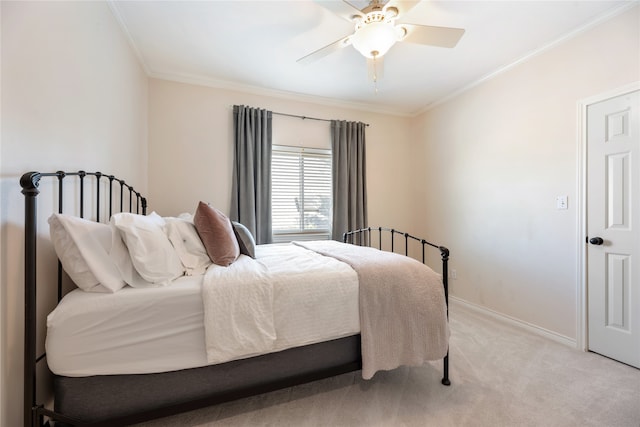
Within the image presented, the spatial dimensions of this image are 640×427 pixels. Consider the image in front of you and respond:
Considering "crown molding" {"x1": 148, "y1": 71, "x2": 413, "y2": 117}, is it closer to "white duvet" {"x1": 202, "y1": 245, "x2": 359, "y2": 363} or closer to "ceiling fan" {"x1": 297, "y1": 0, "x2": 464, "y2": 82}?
"ceiling fan" {"x1": 297, "y1": 0, "x2": 464, "y2": 82}

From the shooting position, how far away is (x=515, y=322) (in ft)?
9.11

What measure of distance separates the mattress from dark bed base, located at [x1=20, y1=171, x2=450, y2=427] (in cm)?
6

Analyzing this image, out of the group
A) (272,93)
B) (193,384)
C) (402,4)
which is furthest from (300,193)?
(193,384)

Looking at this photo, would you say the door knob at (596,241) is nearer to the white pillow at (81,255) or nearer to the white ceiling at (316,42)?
the white ceiling at (316,42)

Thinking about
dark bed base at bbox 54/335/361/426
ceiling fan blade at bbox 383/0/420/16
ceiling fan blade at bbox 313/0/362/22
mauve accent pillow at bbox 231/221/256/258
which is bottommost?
dark bed base at bbox 54/335/361/426

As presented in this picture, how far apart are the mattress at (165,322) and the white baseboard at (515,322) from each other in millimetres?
2137

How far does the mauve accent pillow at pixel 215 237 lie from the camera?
172cm

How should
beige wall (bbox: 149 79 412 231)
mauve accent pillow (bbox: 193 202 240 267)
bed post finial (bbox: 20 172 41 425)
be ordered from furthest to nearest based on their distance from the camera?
1. beige wall (bbox: 149 79 412 231)
2. mauve accent pillow (bbox: 193 202 240 267)
3. bed post finial (bbox: 20 172 41 425)

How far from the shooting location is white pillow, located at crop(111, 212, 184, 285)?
131cm

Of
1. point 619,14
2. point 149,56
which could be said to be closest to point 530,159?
point 619,14

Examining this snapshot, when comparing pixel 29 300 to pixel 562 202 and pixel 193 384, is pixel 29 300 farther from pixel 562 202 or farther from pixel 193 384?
pixel 562 202

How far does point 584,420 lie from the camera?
1.47 meters

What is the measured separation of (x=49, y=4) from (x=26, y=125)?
26.4 inches

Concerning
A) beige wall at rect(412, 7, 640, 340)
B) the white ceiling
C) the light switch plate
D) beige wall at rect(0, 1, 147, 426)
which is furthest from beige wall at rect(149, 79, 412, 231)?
the light switch plate
